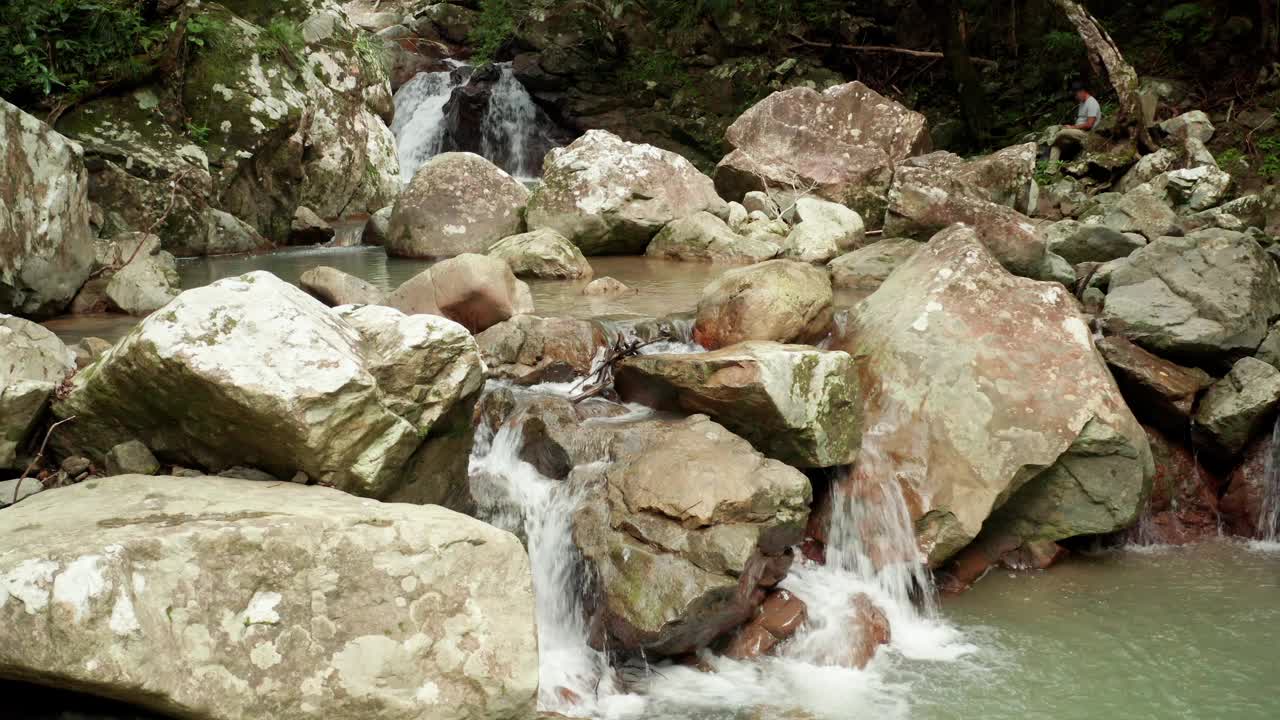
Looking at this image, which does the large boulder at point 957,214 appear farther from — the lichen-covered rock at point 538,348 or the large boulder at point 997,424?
the lichen-covered rock at point 538,348

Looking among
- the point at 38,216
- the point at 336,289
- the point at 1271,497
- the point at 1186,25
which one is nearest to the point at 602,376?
the point at 336,289

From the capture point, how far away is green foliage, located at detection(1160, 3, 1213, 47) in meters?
13.2

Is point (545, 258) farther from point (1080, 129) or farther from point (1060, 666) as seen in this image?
point (1080, 129)

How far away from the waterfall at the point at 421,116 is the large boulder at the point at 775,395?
983 centimetres

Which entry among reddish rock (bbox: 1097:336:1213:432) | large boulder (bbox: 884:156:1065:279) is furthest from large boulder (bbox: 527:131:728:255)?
reddish rock (bbox: 1097:336:1213:432)

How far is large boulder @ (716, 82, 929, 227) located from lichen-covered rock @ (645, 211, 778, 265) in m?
2.08

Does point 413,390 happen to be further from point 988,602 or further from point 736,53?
point 736,53

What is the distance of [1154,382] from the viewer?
5871 mm

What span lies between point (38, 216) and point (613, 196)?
5.06 meters

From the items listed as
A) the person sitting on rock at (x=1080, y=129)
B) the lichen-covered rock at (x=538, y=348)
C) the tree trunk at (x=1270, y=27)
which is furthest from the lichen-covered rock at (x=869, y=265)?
the tree trunk at (x=1270, y=27)

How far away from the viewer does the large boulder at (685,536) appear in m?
4.08

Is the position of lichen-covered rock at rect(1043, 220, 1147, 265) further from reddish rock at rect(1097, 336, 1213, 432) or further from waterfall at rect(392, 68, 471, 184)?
waterfall at rect(392, 68, 471, 184)

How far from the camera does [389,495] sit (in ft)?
12.7

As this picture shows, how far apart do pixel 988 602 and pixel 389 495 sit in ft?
9.84
